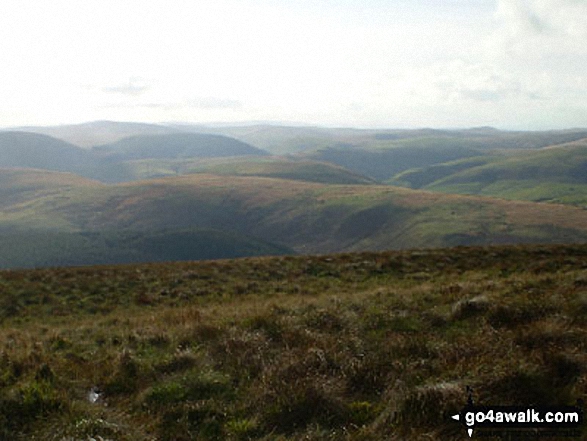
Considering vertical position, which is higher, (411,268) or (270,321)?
(270,321)

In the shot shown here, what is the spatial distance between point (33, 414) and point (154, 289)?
19.3 meters

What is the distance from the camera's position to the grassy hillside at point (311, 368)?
6.57m

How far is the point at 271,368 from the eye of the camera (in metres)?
8.45

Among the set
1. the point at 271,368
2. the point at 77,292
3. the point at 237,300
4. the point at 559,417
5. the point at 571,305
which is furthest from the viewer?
the point at 77,292

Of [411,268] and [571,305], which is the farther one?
[411,268]

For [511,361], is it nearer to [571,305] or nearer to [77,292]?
[571,305]

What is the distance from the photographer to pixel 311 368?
836 cm

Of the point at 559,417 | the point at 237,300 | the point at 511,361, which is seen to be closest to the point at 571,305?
the point at 511,361

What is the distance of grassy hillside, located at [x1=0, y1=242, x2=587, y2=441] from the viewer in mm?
6570

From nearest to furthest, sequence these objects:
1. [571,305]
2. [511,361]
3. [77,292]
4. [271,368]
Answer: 1. [511,361]
2. [271,368]
3. [571,305]
4. [77,292]

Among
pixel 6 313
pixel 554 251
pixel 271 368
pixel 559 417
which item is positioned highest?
pixel 559 417

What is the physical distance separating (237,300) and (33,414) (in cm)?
1410

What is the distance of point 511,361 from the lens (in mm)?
7379

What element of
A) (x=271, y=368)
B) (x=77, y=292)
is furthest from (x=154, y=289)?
(x=271, y=368)
